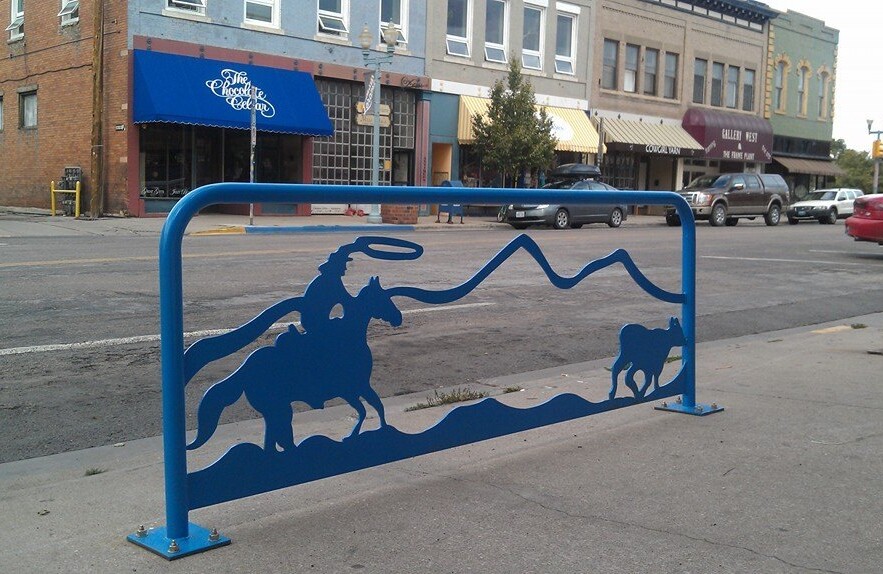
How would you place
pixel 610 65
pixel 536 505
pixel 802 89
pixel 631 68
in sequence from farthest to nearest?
pixel 802 89 → pixel 631 68 → pixel 610 65 → pixel 536 505

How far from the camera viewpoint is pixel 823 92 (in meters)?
51.7

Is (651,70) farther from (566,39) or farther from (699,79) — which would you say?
(566,39)

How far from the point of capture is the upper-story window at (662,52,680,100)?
41719 mm

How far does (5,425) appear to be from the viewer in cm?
561

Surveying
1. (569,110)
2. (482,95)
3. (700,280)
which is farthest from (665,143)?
(700,280)

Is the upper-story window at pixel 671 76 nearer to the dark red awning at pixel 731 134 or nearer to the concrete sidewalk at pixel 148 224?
the dark red awning at pixel 731 134

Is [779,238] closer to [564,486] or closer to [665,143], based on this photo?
[665,143]

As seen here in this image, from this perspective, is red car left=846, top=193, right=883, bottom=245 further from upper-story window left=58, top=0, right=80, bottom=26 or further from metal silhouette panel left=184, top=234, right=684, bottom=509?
upper-story window left=58, top=0, right=80, bottom=26

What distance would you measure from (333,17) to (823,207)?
21.0 metres

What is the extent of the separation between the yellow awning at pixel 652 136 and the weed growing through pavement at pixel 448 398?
1250 inches

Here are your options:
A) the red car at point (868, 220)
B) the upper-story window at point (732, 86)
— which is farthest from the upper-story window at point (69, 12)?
the upper-story window at point (732, 86)

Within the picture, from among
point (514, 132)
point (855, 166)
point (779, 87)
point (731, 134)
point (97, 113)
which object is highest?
point (779, 87)

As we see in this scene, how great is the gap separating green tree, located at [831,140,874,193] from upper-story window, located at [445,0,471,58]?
4432 centimetres

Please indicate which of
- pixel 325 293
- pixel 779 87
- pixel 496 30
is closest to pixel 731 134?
pixel 779 87
